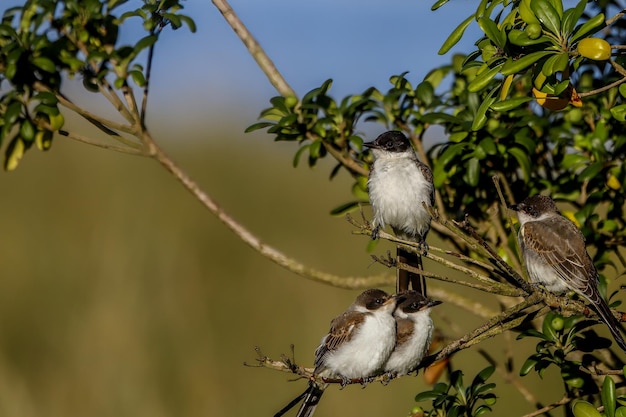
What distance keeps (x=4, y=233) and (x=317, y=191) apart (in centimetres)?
457

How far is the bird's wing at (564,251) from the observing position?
5.31 metres

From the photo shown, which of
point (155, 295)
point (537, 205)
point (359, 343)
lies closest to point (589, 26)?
point (537, 205)

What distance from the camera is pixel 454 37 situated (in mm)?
3957

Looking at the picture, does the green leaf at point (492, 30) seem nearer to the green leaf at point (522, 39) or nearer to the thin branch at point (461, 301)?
the green leaf at point (522, 39)

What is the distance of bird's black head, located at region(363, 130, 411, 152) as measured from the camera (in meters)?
5.79

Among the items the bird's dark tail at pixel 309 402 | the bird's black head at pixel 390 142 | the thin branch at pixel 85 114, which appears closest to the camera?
the bird's dark tail at pixel 309 402

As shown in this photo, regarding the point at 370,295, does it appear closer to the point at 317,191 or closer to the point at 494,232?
the point at 494,232

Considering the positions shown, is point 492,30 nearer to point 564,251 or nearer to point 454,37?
point 454,37

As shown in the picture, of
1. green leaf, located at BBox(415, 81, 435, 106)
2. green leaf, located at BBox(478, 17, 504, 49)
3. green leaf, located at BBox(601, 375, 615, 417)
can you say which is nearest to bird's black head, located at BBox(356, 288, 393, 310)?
green leaf, located at BBox(415, 81, 435, 106)

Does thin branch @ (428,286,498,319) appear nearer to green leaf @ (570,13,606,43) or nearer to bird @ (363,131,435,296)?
bird @ (363,131,435,296)

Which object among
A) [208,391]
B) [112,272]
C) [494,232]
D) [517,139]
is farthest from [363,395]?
[517,139]

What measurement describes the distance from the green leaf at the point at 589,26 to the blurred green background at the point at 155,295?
19.5 ft

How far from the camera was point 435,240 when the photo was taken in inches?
451

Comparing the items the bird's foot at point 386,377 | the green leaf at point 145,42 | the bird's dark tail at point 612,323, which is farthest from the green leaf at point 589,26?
the green leaf at point 145,42
